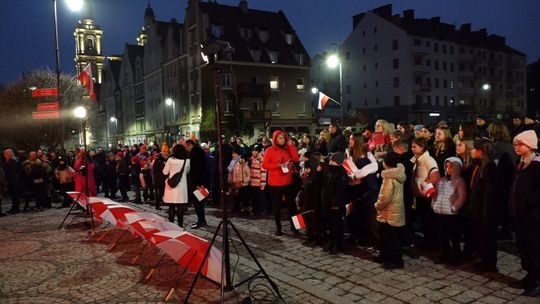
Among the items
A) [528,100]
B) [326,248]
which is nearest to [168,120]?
[326,248]

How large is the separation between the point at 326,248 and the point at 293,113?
47.1 meters

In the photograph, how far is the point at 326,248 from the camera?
789 centimetres

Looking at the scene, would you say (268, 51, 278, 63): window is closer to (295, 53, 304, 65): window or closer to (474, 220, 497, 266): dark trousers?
(295, 53, 304, 65): window

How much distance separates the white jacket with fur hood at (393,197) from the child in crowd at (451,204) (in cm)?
64

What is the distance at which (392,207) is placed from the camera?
663cm

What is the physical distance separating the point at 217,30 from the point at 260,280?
153 ft

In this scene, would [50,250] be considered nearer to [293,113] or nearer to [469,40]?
[293,113]

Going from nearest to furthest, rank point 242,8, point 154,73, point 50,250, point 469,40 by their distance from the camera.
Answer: point 50,250
point 242,8
point 154,73
point 469,40

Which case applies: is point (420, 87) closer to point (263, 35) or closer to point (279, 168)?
point (263, 35)

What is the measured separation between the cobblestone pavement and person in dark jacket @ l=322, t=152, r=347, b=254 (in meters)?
0.57

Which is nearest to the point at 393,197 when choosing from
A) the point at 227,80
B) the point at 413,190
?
the point at 413,190

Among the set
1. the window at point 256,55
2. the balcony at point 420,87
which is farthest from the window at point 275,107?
the balcony at point 420,87

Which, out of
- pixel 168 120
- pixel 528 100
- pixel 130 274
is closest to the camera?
pixel 130 274

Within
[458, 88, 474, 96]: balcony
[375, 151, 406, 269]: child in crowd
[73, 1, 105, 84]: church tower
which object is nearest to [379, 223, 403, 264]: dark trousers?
[375, 151, 406, 269]: child in crowd
